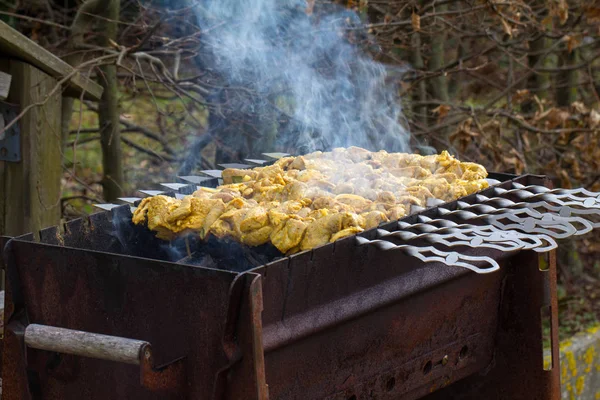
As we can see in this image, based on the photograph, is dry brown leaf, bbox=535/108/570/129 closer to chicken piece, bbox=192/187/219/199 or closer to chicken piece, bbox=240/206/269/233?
chicken piece, bbox=192/187/219/199

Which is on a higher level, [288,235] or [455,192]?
[455,192]

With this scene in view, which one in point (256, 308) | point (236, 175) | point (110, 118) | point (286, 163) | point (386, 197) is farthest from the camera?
point (110, 118)

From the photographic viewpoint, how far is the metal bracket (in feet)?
15.6

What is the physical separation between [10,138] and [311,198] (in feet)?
6.93

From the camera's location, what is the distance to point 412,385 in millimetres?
3434

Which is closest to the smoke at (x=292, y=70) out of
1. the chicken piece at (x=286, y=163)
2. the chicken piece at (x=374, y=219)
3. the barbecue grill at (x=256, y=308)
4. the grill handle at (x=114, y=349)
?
the chicken piece at (x=286, y=163)

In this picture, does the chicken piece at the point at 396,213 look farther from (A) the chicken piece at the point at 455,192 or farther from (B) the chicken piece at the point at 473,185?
(B) the chicken piece at the point at 473,185

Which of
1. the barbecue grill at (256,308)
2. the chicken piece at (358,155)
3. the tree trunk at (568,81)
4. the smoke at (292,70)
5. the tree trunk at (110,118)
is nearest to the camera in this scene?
the barbecue grill at (256,308)

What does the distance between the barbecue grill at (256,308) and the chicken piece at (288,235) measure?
0.51ft

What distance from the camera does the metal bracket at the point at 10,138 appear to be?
4.74 meters

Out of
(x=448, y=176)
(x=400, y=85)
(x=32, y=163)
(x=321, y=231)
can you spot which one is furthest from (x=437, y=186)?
(x=400, y=85)

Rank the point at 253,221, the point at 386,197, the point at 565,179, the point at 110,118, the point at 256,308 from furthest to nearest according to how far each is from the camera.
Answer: the point at 565,179 < the point at 110,118 < the point at 386,197 < the point at 253,221 < the point at 256,308

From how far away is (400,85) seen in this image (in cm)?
726

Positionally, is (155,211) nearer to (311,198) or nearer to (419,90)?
(311,198)
